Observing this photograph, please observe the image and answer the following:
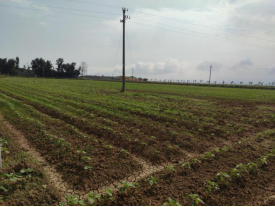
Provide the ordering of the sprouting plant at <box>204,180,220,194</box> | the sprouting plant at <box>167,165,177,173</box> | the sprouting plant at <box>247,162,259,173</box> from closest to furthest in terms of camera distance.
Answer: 1. the sprouting plant at <box>204,180,220,194</box>
2. the sprouting plant at <box>167,165,177,173</box>
3. the sprouting plant at <box>247,162,259,173</box>

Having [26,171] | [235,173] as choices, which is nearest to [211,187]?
[235,173]

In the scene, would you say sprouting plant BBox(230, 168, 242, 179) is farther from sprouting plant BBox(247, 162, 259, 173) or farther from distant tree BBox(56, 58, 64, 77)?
distant tree BBox(56, 58, 64, 77)

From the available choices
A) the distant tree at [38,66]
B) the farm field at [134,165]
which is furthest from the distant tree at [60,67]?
the farm field at [134,165]

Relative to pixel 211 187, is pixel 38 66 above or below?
above

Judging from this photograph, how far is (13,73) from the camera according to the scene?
359 feet

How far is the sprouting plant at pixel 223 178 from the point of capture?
459cm

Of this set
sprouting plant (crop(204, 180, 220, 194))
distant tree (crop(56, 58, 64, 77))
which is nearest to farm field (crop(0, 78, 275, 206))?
sprouting plant (crop(204, 180, 220, 194))

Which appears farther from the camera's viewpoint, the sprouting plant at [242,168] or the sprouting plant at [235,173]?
the sprouting plant at [242,168]

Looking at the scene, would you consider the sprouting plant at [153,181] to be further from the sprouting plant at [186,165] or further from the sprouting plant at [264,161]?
the sprouting plant at [264,161]

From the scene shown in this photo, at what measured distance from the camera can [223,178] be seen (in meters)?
4.75

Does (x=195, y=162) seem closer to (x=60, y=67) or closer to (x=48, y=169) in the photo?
(x=48, y=169)

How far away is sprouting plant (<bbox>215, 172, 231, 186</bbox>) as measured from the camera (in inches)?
181

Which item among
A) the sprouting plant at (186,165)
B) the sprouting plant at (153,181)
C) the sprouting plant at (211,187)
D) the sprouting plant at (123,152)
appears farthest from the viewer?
the sprouting plant at (123,152)

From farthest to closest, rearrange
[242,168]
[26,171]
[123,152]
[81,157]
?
1. [123,152]
2. [81,157]
3. [242,168]
4. [26,171]
